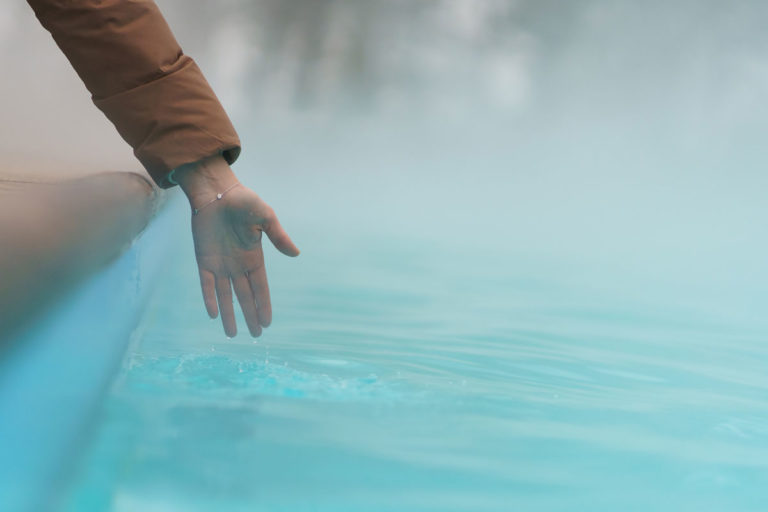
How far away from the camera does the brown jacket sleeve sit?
0.86 metres

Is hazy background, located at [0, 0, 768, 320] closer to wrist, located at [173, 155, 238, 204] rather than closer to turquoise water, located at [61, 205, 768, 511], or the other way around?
turquoise water, located at [61, 205, 768, 511]

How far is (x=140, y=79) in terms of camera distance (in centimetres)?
88

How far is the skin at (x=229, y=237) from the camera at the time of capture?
0.92 meters

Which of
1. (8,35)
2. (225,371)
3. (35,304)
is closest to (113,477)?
(35,304)

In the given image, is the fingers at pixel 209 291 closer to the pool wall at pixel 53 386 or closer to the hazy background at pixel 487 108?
the pool wall at pixel 53 386

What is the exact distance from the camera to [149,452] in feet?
2.43

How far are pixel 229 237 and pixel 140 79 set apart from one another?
195 millimetres

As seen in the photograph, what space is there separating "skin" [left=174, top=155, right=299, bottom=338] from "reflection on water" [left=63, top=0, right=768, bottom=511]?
112 millimetres

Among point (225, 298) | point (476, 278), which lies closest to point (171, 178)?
point (225, 298)

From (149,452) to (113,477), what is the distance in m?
0.07

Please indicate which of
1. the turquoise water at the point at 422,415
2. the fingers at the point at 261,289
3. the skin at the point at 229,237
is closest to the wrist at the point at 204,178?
the skin at the point at 229,237

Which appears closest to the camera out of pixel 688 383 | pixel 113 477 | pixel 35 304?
pixel 35 304

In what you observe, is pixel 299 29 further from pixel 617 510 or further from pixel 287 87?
pixel 617 510

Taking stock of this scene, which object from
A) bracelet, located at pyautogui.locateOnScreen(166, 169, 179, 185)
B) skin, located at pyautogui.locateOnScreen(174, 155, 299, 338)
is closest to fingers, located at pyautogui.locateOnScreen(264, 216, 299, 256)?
skin, located at pyautogui.locateOnScreen(174, 155, 299, 338)
